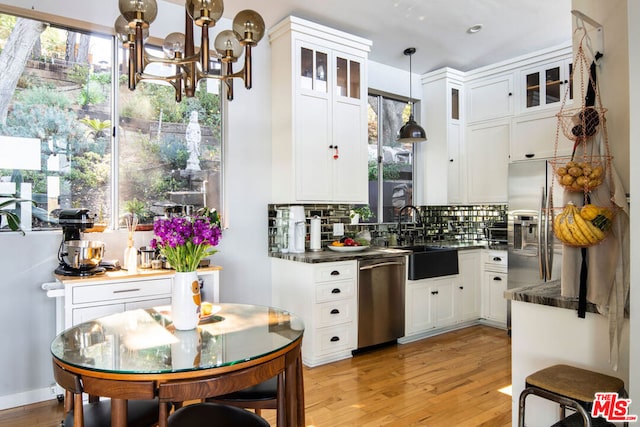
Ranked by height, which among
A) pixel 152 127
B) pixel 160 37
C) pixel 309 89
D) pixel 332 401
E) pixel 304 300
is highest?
pixel 160 37

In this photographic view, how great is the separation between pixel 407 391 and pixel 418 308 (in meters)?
1.29

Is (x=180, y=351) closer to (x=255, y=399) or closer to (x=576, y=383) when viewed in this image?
(x=255, y=399)

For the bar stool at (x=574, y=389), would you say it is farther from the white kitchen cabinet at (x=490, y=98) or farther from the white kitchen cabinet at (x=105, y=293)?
the white kitchen cabinet at (x=490, y=98)

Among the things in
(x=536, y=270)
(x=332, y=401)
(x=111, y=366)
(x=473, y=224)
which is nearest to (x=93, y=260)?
(x=111, y=366)

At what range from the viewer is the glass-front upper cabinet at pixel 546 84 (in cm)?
439

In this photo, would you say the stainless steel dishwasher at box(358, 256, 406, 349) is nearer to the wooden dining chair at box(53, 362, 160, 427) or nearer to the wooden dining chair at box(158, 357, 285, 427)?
the wooden dining chair at box(158, 357, 285, 427)

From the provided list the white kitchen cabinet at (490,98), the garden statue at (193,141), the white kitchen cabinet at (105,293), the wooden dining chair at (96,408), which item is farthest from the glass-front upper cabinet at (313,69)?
the wooden dining chair at (96,408)

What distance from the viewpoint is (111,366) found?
1.40 meters

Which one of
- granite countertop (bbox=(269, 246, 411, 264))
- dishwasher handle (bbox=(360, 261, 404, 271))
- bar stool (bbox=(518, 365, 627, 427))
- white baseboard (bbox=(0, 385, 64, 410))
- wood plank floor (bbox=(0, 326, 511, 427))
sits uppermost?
granite countertop (bbox=(269, 246, 411, 264))

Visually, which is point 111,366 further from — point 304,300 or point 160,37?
point 160,37

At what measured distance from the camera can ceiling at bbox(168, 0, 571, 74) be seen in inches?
141

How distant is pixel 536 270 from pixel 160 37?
4.03 metres

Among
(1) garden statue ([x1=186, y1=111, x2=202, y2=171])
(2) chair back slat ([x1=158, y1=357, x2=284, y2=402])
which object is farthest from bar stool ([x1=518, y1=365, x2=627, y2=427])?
(1) garden statue ([x1=186, y1=111, x2=202, y2=171])

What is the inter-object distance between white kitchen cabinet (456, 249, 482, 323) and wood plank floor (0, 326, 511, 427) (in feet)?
1.97
